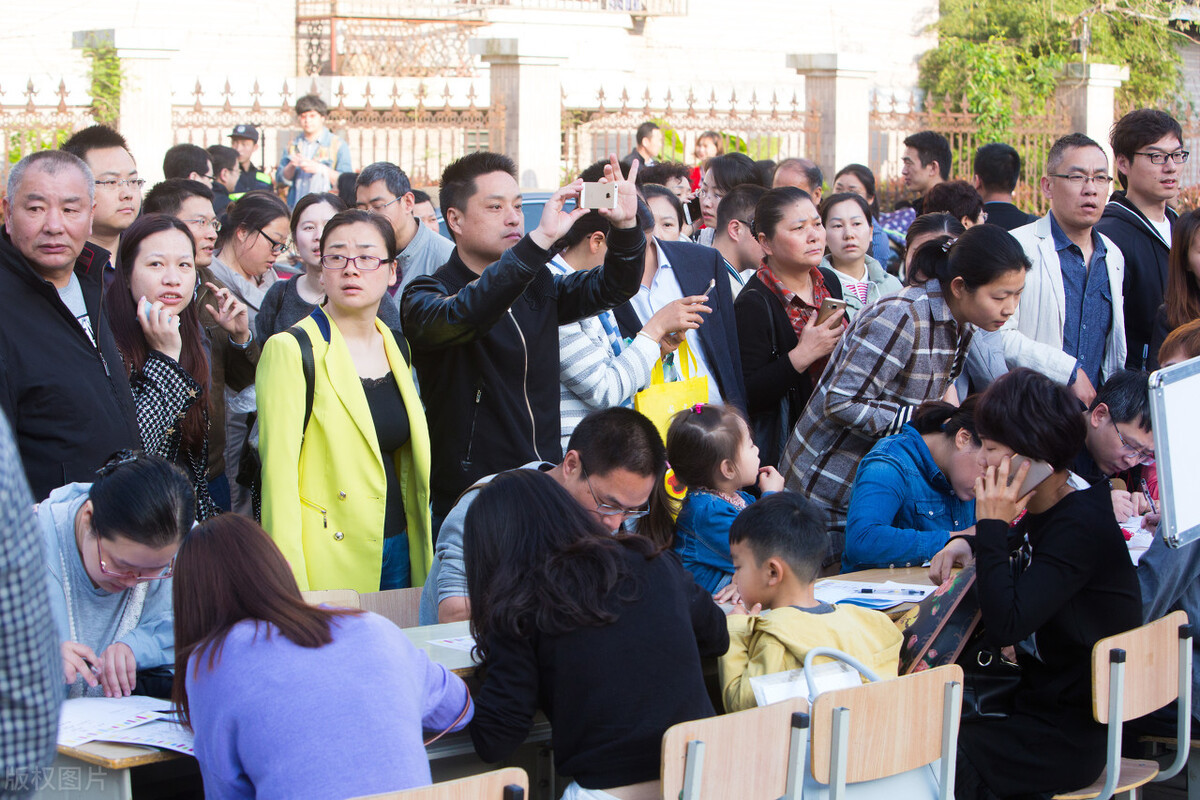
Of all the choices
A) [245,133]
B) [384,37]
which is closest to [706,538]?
[245,133]

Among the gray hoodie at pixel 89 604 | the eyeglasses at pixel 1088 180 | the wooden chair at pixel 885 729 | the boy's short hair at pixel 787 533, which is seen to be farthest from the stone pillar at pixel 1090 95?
the gray hoodie at pixel 89 604

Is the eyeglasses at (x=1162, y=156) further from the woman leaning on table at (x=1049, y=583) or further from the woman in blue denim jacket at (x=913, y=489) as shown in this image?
the woman leaning on table at (x=1049, y=583)

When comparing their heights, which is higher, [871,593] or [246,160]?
[246,160]

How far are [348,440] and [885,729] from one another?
178cm

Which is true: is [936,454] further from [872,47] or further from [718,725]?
[872,47]

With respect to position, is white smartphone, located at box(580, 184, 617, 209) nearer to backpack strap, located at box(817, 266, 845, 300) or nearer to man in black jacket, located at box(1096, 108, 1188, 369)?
backpack strap, located at box(817, 266, 845, 300)

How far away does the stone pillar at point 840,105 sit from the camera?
598 inches

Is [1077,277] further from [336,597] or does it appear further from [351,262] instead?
[336,597]

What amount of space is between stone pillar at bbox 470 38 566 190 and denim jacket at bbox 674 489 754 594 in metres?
10.2

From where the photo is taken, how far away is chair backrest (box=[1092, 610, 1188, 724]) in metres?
3.26

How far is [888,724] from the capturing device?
2.98 m

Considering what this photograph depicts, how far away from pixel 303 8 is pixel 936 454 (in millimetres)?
19255

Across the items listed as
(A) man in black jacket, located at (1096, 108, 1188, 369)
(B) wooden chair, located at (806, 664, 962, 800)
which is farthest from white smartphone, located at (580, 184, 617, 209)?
(A) man in black jacket, located at (1096, 108, 1188, 369)

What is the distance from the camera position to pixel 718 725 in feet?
8.97
